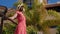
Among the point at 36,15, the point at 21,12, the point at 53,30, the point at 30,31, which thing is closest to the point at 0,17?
the point at 21,12

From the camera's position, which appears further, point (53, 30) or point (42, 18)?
point (53, 30)

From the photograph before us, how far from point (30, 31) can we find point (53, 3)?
13.4ft

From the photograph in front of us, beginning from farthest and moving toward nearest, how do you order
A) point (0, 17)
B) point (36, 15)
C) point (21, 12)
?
1. point (36, 15)
2. point (21, 12)
3. point (0, 17)

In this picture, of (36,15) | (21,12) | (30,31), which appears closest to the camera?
(21,12)

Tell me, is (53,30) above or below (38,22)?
below

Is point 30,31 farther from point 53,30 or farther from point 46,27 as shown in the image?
point 53,30

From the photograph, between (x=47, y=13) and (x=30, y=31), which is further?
(x=47, y=13)

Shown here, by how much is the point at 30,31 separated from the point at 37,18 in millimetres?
1116

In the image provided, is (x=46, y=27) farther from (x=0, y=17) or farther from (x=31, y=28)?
(x=0, y=17)

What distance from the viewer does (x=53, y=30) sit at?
14.9 m

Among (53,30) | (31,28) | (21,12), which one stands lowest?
(53,30)

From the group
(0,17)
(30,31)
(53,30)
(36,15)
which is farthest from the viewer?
(53,30)

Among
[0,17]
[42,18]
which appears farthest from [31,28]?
[0,17]

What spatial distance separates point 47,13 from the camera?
1325 cm
